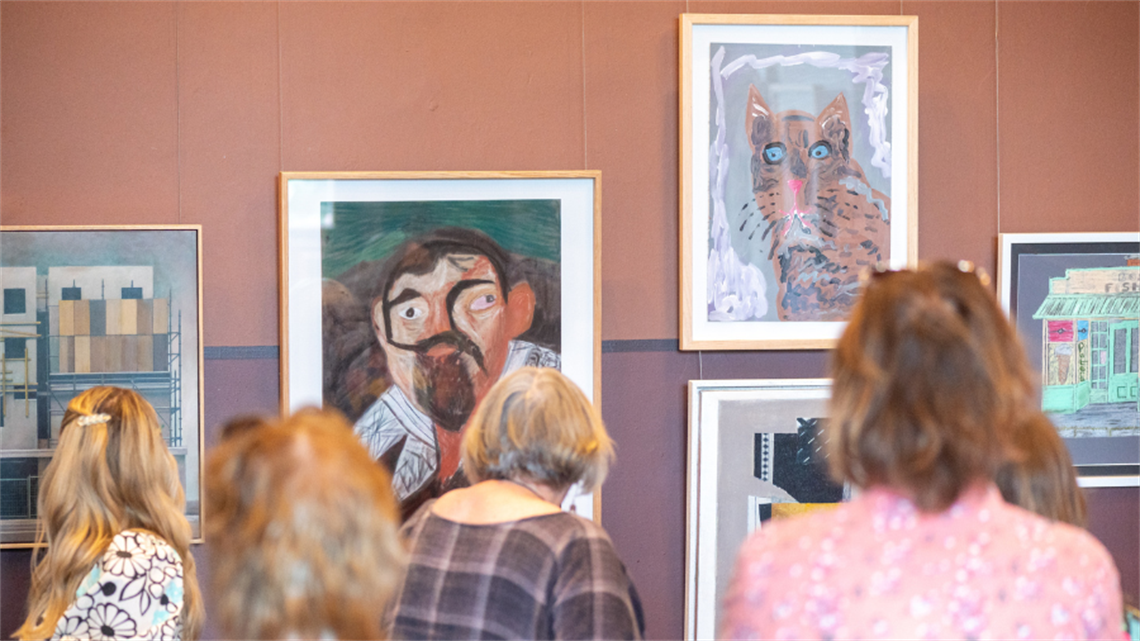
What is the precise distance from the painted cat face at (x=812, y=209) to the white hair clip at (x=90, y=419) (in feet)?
5.66

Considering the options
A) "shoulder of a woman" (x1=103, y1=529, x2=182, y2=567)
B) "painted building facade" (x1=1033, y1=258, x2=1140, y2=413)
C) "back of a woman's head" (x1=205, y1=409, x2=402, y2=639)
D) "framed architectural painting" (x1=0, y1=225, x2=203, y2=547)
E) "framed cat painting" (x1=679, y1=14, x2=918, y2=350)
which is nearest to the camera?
"back of a woman's head" (x1=205, y1=409, x2=402, y2=639)

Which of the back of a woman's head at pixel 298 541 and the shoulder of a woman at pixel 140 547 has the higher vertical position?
the back of a woman's head at pixel 298 541

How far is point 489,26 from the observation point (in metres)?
2.76

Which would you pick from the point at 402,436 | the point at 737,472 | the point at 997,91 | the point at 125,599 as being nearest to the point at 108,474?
the point at 125,599

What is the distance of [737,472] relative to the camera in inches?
109

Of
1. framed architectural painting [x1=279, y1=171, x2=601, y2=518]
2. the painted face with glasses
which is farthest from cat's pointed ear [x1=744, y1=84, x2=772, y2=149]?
the painted face with glasses

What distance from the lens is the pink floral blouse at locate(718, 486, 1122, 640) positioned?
1.21m

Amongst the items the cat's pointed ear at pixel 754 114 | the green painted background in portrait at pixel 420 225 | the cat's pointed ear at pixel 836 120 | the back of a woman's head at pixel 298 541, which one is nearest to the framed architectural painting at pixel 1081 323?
the cat's pointed ear at pixel 836 120

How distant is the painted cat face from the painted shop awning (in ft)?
1.75

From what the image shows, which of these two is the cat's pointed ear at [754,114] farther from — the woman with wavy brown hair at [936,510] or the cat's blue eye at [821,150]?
the woman with wavy brown hair at [936,510]

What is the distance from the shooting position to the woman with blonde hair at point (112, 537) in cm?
195

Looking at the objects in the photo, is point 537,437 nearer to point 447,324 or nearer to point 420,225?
point 447,324

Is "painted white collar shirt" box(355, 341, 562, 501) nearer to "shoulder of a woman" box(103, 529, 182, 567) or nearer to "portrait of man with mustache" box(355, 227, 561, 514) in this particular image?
"portrait of man with mustache" box(355, 227, 561, 514)

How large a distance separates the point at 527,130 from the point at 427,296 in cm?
56
